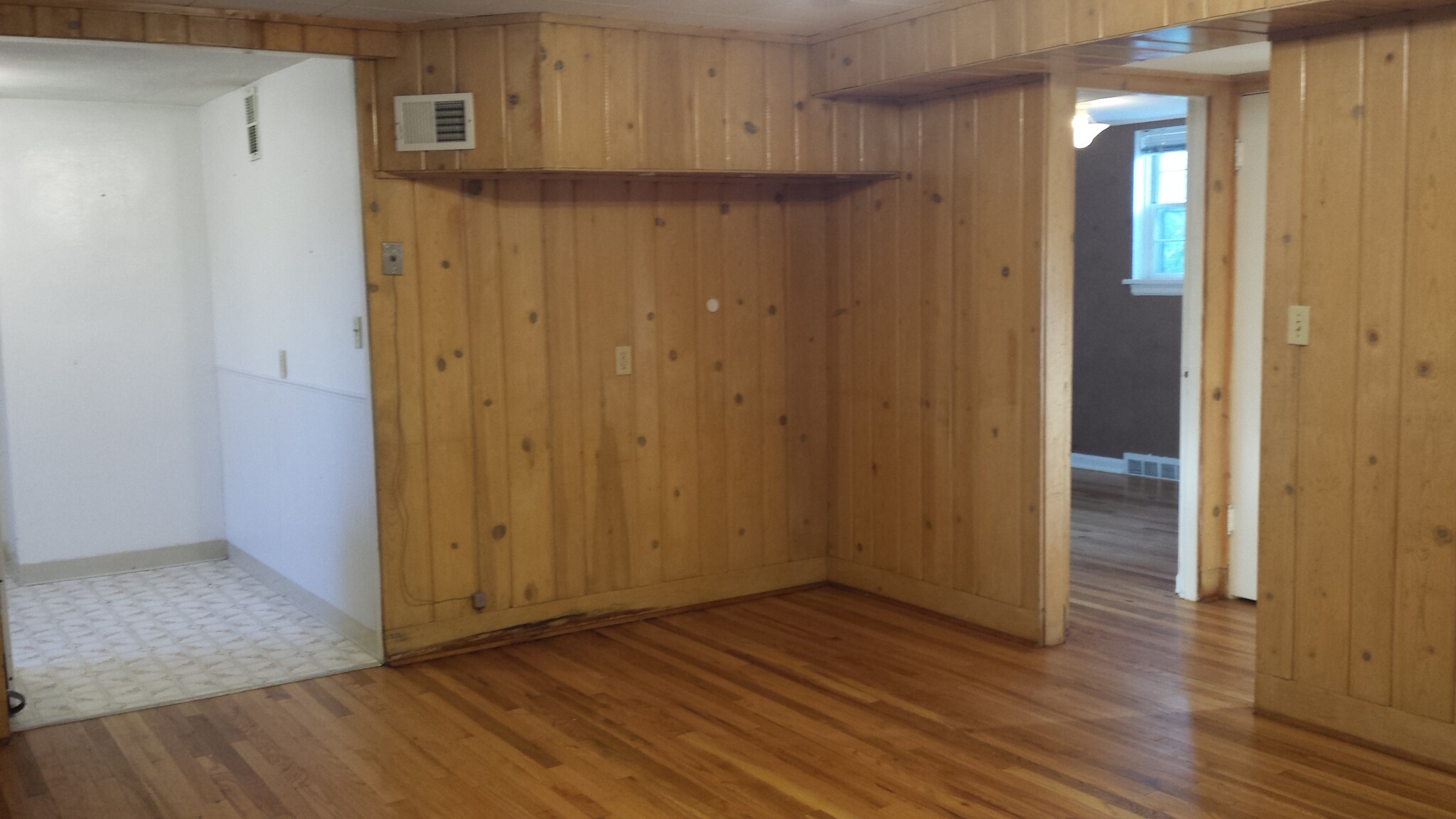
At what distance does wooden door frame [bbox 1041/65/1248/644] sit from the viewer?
14.8 feet

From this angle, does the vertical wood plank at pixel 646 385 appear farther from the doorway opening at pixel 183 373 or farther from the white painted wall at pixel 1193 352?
the white painted wall at pixel 1193 352

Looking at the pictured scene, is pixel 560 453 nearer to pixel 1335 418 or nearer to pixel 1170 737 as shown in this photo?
pixel 1170 737

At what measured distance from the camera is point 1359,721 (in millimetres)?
3631

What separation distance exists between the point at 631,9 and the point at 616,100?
353 millimetres

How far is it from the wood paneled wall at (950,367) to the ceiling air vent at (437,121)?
5.74 feet

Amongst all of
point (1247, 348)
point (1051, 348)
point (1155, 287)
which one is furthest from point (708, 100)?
point (1155, 287)

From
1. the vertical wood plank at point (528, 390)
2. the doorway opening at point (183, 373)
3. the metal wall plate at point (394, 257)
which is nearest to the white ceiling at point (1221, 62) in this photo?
the vertical wood plank at point (528, 390)

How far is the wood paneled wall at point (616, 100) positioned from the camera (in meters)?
4.33

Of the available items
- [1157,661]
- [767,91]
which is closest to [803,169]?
[767,91]

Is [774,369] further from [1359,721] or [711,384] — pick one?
[1359,721]

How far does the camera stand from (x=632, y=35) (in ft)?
14.8

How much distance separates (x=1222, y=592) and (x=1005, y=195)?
78.6 inches

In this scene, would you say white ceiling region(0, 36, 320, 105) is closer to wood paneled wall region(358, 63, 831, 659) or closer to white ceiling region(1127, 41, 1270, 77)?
wood paneled wall region(358, 63, 831, 659)

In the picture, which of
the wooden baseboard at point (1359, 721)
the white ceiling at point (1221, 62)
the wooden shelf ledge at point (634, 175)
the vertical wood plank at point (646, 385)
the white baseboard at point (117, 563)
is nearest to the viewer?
the wooden baseboard at point (1359, 721)
